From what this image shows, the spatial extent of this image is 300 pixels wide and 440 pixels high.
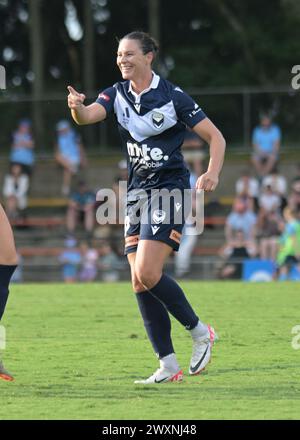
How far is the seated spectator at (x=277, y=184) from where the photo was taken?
2042cm

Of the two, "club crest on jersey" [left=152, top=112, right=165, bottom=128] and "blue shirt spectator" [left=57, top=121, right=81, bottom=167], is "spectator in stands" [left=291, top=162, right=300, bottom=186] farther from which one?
"club crest on jersey" [left=152, top=112, right=165, bottom=128]

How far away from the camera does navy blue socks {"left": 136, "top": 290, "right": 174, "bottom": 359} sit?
25.3 feet

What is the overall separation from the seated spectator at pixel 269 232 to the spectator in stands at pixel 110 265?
97.1 inches

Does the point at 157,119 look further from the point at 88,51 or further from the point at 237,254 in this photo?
the point at 88,51

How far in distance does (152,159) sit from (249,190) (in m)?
13.0

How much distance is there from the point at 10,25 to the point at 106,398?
26268 millimetres

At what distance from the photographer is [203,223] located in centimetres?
2078

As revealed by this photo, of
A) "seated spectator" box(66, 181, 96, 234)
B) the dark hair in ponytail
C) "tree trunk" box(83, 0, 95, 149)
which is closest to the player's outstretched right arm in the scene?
the dark hair in ponytail

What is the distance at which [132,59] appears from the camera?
7566 mm

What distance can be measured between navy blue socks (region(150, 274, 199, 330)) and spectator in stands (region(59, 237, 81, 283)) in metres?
12.2

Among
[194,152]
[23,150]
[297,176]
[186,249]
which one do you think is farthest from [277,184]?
[23,150]

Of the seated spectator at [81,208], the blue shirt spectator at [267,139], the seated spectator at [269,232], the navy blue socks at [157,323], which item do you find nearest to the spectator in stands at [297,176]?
the blue shirt spectator at [267,139]
